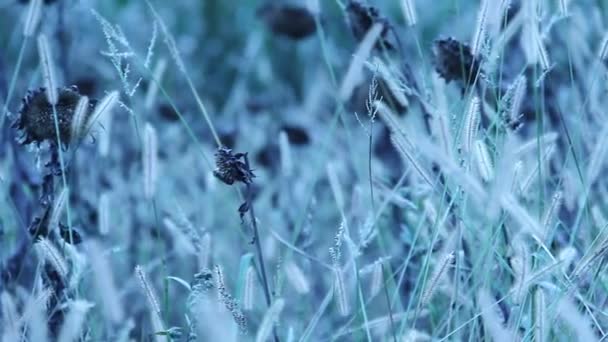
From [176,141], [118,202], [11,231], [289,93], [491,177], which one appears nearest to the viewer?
[491,177]

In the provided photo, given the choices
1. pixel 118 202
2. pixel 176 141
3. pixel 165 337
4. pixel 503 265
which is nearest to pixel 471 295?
pixel 503 265

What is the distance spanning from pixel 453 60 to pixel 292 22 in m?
1.04

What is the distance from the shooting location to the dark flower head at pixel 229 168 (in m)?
1.21

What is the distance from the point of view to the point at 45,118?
50.8 inches

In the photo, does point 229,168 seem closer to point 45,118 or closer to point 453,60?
point 45,118

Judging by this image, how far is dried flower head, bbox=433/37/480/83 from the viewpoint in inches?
55.3

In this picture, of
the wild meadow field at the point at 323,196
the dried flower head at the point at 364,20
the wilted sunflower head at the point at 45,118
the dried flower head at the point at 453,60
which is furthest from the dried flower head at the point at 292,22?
the wilted sunflower head at the point at 45,118

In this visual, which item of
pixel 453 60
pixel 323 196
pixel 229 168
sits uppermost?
pixel 453 60

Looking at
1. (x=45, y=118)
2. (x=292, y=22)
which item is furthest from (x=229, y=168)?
(x=292, y=22)

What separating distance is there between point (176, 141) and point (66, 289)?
1.14 m

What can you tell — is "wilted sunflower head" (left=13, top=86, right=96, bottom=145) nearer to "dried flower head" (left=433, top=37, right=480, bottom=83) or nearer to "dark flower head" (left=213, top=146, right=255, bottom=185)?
"dark flower head" (left=213, top=146, right=255, bottom=185)

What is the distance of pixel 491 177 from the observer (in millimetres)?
1160

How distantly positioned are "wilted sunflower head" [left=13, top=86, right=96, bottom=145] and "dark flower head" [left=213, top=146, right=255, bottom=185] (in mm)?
190

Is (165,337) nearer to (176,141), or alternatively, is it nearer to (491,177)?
(491,177)
